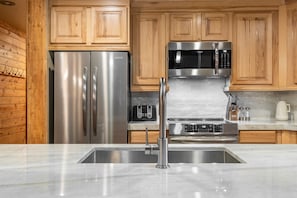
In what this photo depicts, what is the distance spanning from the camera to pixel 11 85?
18.6 feet

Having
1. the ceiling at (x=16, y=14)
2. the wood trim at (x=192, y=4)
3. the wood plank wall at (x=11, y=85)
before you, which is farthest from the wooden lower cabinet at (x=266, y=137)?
the wood plank wall at (x=11, y=85)

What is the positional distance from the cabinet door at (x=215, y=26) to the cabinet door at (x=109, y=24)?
977mm

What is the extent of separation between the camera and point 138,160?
1905 mm

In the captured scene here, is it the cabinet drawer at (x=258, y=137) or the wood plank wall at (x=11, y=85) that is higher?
the wood plank wall at (x=11, y=85)

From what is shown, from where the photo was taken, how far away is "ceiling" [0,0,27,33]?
4418 mm

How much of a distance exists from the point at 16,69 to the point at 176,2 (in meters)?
3.59

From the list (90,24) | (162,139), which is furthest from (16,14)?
(162,139)

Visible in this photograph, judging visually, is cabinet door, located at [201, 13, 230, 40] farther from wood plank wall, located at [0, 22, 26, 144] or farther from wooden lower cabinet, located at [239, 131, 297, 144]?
wood plank wall, located at [0, 22, 26, 144]

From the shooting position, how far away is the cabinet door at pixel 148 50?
3.79 metres

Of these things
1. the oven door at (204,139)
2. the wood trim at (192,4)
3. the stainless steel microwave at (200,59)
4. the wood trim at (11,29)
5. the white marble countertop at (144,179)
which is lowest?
the oven door at (204,139)

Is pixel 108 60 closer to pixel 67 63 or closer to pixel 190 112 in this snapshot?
pixel 67 63

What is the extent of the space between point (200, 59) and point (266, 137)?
1.15m

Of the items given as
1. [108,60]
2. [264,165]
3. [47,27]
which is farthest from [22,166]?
[47,27]

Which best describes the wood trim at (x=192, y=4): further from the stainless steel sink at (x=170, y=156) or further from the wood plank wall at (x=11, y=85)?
the wood plank wall at (x=11, y=85)
